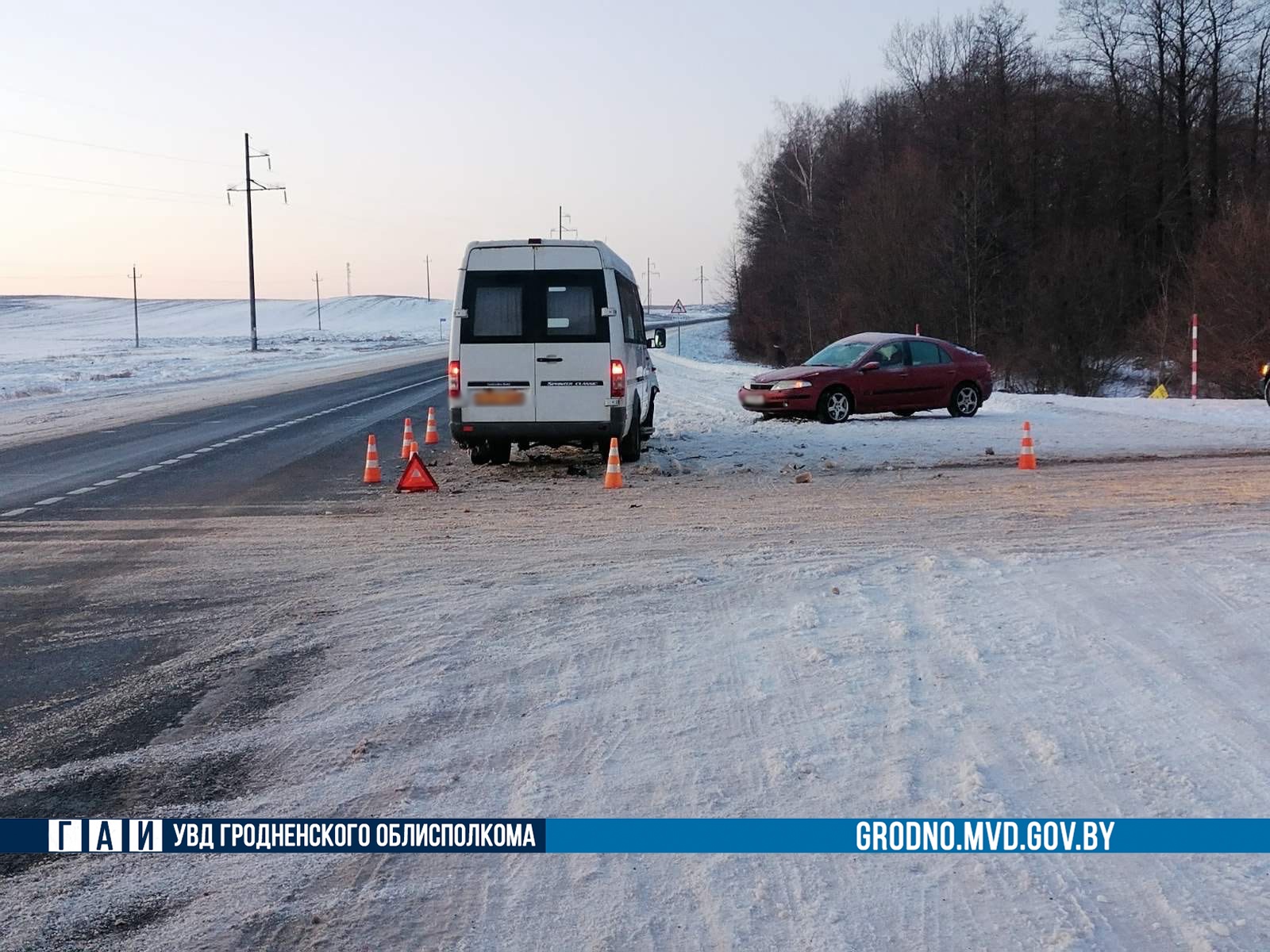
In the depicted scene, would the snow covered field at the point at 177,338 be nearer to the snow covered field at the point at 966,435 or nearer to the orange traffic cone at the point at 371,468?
the snow covered field at the point at 966,435

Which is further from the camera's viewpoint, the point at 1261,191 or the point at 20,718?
the point at 1261,191

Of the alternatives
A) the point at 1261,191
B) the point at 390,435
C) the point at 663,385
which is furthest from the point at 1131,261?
the point at 390,435

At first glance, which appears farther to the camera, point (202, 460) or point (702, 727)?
point (202, 460)

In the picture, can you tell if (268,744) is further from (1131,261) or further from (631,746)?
(1131,261)

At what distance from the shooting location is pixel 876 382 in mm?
19734

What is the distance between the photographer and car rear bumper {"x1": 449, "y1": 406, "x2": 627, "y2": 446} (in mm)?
13680

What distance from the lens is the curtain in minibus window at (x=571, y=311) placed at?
1368 cm

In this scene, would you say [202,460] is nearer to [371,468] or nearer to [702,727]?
[371,468]

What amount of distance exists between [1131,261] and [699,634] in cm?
3927

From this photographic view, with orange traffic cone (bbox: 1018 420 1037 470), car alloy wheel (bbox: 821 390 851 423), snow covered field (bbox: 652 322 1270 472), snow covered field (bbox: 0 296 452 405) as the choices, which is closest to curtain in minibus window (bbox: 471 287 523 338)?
snow covered field (bbox: 652 322 1270 472)

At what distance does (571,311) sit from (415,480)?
2.74 m

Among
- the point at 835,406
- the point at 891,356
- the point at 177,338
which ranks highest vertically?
the point at 177,338

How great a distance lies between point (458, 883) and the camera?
12.1ft

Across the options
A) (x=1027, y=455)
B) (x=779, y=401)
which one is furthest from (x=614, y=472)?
(x=779, y=401)
